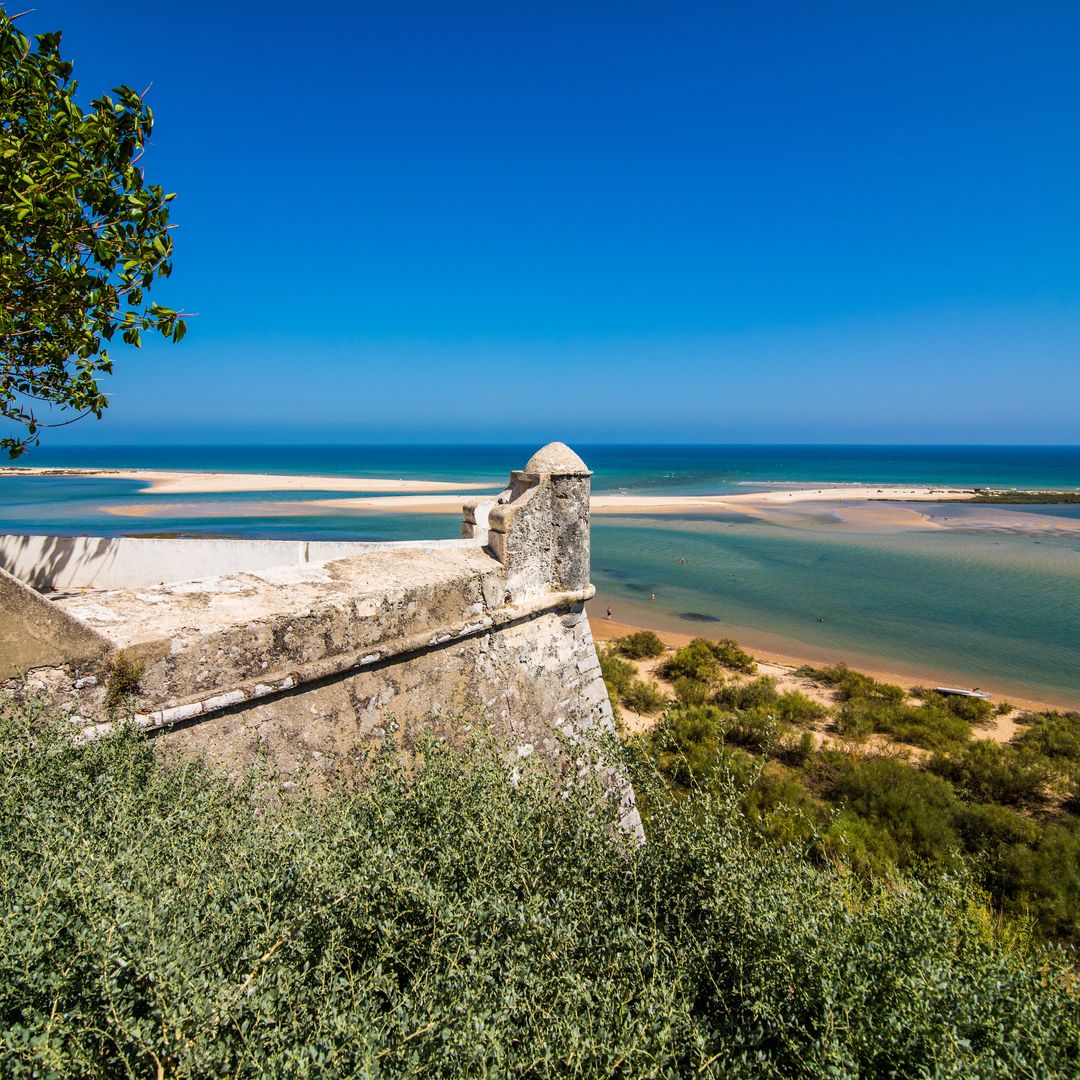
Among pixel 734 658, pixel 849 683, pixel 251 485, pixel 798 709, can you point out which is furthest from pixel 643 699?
pixel 251 485

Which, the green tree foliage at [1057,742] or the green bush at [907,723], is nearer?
the green tree foliage at [1057,742]

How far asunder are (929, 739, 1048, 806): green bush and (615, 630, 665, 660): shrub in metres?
6.27

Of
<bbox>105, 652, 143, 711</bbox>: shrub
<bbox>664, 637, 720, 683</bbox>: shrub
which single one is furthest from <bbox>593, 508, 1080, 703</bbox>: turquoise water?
<bbox>105, 652, 143, 711</bbox>: shrub

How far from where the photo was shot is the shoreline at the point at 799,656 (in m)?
12.9

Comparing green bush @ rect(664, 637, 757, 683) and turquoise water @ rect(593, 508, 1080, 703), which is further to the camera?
turquoise water @ rect(593, 508, 1080, 703)

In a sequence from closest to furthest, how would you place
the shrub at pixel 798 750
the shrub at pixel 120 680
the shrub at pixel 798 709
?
the shrub at pixel 120 680, the shrub at pixel 798 750, the shrub at pixel 798 709

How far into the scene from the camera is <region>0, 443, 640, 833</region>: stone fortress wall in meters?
3.33

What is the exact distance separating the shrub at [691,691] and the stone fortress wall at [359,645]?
6313mm


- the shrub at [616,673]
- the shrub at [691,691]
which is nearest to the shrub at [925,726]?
the shrub at [691,691]

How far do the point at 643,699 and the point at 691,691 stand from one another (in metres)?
1.00

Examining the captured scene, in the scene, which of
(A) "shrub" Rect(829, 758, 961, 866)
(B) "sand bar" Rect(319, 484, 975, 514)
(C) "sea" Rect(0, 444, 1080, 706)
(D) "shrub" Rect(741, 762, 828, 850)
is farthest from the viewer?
(B) "sand bar" Rect(319, 484, 975, 514)

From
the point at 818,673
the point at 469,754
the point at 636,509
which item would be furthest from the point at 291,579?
the point at 636,509

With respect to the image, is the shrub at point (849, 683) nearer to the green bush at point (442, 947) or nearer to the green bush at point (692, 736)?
the green bush at point (692, 736)

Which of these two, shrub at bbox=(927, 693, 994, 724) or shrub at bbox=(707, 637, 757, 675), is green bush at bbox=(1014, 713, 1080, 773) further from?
shrub at bbox=(707, 637, 757, 675)
